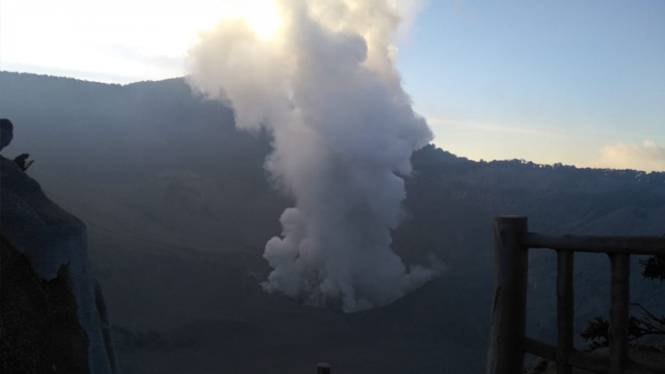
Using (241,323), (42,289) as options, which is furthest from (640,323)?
(241,323)

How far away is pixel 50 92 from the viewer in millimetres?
51062

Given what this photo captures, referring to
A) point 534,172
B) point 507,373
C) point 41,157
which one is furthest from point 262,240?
point 507,373

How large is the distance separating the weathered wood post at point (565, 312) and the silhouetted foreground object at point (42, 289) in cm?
344

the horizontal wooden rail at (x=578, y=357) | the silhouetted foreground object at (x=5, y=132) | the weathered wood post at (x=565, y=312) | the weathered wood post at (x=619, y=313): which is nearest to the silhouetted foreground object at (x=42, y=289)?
the silhouetted foreground object at (x=5, y=132)

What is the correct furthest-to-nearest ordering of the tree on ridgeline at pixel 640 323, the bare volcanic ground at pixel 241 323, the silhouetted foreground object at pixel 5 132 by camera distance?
the bare volcanic ground at pixel 241 323, the silhouetted foreground object at pixel 5 132, the tree on ridgeline at pixel 640 323

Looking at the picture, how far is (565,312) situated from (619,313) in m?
0.36

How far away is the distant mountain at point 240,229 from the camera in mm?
15766

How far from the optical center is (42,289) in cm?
481

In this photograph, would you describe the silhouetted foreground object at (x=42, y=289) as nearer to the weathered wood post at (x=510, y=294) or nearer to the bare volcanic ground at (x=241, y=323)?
the weathered wood post at (x=510, y=294)

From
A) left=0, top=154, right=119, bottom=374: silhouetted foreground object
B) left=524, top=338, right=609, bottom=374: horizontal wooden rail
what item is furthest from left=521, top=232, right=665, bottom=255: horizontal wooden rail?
left=0, top=154, right=119, bottom=374: silhouetted foreground object

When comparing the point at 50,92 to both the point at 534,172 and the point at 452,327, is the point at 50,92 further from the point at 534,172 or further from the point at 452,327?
the point at 452,327

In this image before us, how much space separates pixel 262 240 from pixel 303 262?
5914mm

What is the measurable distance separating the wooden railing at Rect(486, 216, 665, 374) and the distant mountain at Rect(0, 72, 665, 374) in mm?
10330

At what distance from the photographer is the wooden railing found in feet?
11.7
